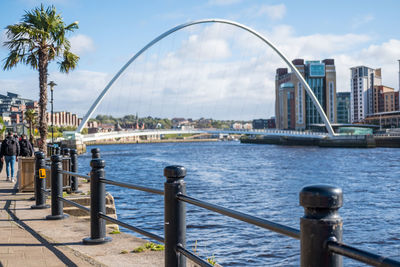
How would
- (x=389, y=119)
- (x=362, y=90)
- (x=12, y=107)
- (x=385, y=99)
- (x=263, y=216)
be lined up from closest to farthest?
(x=263, y=216)
(x=389, y=119)
(x=12, y=107)
(x=385, y=99)
(x=362, y=90)

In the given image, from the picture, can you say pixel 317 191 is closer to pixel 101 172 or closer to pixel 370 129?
pixel 101 172

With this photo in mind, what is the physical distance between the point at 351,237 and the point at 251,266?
4153 mm

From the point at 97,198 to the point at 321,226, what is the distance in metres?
3.89

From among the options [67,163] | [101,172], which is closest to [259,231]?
[67,163]

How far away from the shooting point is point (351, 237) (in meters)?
12.4

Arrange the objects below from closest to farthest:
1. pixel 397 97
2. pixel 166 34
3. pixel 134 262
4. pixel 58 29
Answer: pixel 134 262 → pixel 58 29 → pixel 166 34 → pixel 397 97

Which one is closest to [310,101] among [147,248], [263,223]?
[147,248]

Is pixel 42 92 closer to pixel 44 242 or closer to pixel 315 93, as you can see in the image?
Result: pixel 44 242

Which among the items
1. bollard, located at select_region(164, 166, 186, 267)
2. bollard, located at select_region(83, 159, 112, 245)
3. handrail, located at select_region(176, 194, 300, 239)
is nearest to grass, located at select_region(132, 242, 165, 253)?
bollard, located at select_region(83, 159, 112, 245)

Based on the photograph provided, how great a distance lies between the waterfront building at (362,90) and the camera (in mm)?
184350

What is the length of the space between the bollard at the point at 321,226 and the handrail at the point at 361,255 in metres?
0.03

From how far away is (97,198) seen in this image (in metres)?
5.30

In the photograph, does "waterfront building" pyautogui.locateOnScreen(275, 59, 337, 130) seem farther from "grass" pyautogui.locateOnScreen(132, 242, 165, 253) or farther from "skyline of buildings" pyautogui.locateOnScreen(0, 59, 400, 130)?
"grass" pyautogui.locateOnScreen(132, 242, 165, 253)

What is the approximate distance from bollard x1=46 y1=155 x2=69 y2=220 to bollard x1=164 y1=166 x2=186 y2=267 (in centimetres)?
415
